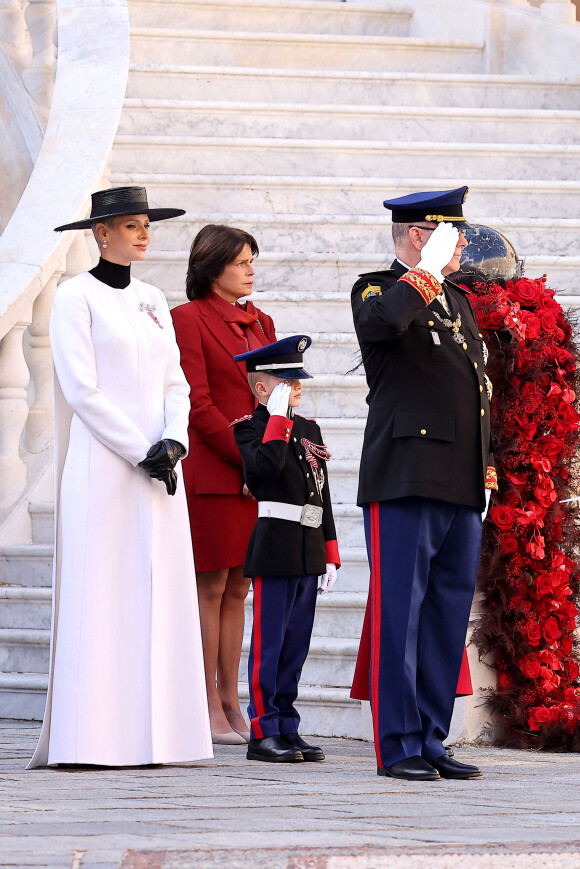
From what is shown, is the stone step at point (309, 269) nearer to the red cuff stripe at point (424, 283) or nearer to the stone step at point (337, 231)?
the stone step at point (337, 231)

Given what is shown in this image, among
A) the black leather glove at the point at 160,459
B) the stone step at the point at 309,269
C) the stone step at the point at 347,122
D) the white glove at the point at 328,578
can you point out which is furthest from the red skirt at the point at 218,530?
the stone step at the point at 347,122

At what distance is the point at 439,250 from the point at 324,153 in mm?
3926

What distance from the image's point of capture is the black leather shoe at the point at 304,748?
4.47 meters

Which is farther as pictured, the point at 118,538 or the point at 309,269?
the point at 309,269

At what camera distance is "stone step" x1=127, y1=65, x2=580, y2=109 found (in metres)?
8.28

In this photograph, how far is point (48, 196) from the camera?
21.6 feet

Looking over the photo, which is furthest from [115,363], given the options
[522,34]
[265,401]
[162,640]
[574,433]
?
Answer: [522,34]

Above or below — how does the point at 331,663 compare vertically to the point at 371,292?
below

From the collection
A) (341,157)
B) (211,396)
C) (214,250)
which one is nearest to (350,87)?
(341,157)

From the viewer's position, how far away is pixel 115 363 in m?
4.50

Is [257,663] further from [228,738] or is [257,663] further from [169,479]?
[169,479]

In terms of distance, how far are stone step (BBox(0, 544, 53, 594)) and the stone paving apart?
148 cm

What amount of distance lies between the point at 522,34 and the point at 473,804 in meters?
6.60

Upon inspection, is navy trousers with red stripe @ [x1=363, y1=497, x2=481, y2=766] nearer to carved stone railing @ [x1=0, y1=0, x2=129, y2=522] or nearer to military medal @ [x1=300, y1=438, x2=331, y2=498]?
military medal @ [x1=300, y1=438, x2=331, y2=498]
